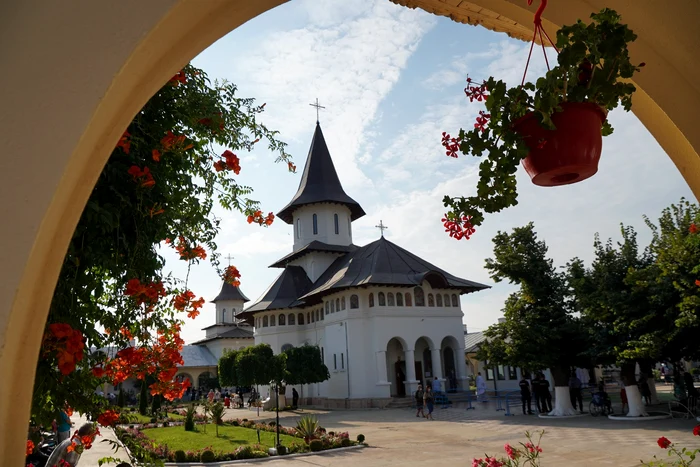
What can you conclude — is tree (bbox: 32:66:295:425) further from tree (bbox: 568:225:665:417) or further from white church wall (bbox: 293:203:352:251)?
white church wall (bbox: 293:203:352:251)

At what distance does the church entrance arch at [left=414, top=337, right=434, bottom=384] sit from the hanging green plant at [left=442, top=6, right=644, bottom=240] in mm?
34631

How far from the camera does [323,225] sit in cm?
4266

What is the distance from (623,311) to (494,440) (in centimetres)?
549

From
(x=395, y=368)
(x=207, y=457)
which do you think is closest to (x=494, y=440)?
(x=207, y=457)

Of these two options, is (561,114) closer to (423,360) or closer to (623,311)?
(623,311)

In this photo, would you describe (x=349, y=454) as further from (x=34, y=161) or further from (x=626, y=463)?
(x=34, y=161)

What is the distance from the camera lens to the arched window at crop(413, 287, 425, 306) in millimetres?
34438

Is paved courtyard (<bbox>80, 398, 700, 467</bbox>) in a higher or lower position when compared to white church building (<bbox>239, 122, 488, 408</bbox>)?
lower

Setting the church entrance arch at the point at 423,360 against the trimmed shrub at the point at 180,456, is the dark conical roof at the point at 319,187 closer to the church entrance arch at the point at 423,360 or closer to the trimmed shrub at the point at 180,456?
the church entrance arch at the point at 423,360

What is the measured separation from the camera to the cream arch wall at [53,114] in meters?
1.58

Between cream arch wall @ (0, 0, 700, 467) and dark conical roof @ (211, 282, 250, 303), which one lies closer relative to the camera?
cream arch wall @ (0, 0, 700, 467)

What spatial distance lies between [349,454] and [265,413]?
19229 millimetres

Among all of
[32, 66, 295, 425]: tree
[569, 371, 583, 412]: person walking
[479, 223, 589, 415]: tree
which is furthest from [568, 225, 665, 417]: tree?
[32, 66, 295, 425]: tree

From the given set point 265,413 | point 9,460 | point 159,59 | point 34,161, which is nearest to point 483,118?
point 159,59
